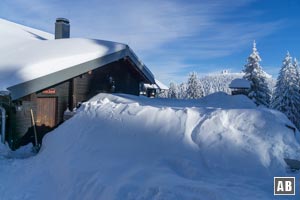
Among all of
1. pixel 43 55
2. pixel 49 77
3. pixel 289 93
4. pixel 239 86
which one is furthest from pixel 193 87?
pixel 49 77

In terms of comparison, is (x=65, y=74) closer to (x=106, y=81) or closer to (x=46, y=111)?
(x=46, y=111)

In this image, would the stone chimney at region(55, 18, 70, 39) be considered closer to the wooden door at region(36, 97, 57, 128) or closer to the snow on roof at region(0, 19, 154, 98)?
the snow on roof at region(0, 19, 154, 98)

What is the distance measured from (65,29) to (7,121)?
24.4 ft

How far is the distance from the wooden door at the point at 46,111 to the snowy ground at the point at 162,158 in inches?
131

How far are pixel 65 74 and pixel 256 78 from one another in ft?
70.1

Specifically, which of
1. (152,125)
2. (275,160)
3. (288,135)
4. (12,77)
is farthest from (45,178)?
(288,135)

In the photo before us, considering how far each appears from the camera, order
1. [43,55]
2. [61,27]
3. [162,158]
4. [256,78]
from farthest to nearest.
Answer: [256,78]
[61,27]
[43,55]
[162,158]

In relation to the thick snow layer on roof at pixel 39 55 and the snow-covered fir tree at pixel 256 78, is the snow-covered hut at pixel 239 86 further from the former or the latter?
the snow-covered fir tree at pixel 256 78

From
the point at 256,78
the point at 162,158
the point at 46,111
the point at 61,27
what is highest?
the point at 61,27

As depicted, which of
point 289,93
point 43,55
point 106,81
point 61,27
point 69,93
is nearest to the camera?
point 43,55

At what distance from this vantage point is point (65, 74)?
10.4m

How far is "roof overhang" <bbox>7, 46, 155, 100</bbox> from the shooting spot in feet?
29.1

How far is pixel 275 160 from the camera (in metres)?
5.33

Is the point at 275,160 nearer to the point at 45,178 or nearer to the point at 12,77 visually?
the point at 45,178
